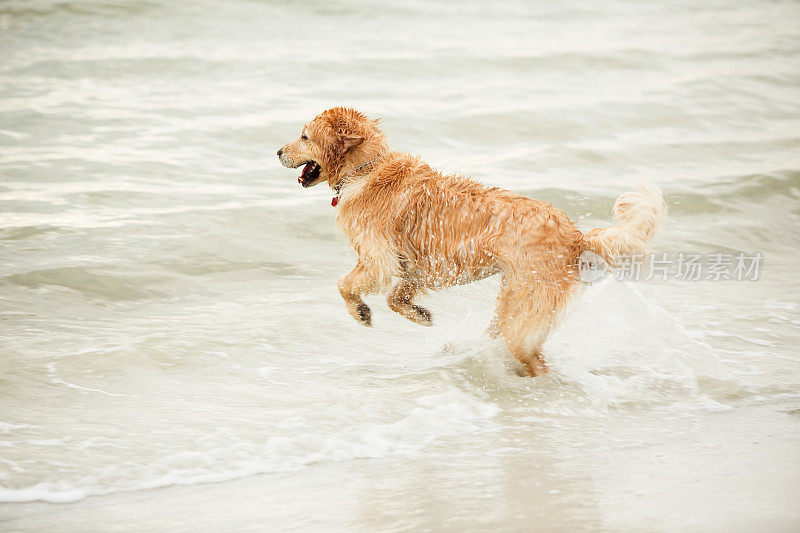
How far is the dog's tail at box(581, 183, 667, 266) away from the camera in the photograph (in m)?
4.67

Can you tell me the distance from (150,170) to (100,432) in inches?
217

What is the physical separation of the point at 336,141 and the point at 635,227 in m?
1.92

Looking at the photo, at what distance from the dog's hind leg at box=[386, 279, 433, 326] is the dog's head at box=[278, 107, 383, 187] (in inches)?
32.2

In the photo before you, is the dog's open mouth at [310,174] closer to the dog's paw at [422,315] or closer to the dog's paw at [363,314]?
the dog's paw at [363,314]

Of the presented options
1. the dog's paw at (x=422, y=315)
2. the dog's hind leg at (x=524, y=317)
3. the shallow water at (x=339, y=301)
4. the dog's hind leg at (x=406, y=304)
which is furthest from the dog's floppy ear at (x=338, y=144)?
the dog's hind leg at (x=524, y=317)

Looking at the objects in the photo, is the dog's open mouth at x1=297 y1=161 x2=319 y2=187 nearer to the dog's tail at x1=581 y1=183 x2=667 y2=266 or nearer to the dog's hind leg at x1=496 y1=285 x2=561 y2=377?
the dog's hind leg at x1=496 y1=285 x2=561 y2=377

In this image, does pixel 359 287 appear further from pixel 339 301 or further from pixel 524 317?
pixel 339 301

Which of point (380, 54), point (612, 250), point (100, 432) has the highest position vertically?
point (380, 54)

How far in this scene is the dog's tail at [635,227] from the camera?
15.3 feet

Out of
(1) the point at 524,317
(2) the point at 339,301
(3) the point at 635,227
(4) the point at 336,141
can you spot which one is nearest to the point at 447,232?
(1) the point at 524,317

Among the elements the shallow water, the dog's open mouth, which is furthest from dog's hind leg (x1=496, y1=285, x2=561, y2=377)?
the dog's open mouth

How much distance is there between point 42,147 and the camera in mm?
9727

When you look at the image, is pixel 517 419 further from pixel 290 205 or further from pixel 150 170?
pixel 150 170

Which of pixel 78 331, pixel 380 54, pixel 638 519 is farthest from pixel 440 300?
pixel 380 54
